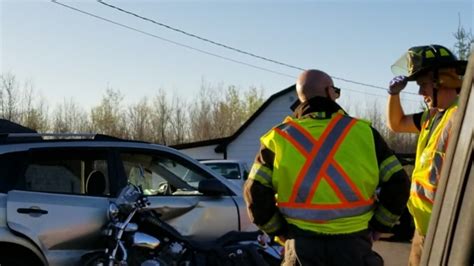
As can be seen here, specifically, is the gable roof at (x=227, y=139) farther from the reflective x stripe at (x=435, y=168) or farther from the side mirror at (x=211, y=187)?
the reflective x stripe at (x=435, y=168)

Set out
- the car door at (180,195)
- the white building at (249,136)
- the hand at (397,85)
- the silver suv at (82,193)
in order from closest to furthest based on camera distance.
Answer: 1. the hand at (397,85)
2. the silver suv at (82,193)
3. the car door at (180,195)
4. the white building at (249,136)

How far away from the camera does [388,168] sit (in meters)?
3.27

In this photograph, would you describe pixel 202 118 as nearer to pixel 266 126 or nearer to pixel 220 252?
pixel 266 126

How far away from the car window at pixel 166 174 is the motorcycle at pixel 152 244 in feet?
1.60

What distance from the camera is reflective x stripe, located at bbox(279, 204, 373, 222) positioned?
3155 millimetres

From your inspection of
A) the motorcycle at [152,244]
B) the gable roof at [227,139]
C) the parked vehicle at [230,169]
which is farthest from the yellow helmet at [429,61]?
the gable roof at [227,139]

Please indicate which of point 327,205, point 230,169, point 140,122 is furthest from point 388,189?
point 140,122

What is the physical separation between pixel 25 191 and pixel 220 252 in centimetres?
173

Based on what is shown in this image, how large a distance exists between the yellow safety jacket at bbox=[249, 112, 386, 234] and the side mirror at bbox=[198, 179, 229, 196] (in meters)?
2.56

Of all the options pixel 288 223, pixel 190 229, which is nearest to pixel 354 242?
pixel 288 223

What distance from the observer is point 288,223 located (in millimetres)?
3316

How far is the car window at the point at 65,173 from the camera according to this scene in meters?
5.45

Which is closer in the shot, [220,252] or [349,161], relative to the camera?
[349,161]

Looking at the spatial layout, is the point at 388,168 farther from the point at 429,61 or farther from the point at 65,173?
the point at 65,173
